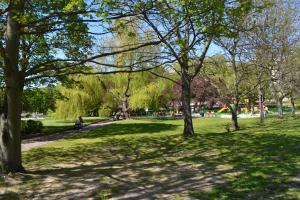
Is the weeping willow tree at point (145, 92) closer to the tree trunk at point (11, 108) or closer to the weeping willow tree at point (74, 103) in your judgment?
the weeping willow tree at point (74, 103)

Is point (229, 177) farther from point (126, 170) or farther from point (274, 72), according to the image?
point (274, 72)

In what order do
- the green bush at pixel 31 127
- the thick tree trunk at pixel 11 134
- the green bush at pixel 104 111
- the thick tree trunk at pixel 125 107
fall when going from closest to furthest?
the thick tree trunk at pixel 11 134
the green bush at pixel 31 127
the thick tree trunk at pixel 125 107
the green bush at pixel 104 111

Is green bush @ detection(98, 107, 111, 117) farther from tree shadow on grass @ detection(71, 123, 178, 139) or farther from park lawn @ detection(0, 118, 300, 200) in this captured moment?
park lawn @ detection(0, 118, 300, 200)

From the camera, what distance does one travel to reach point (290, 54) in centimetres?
3094

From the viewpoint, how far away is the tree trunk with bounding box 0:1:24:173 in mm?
10297

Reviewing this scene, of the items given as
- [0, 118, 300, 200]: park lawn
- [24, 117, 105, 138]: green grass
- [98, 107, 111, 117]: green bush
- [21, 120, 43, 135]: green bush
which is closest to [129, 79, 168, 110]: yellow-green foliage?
[98, 107, 111, 117]: green bush

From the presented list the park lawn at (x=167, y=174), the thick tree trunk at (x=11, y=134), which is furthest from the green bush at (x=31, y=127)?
the thick tree trunk at (x=11, y=134)

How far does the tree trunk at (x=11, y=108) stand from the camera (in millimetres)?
10297

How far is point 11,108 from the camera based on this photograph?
10.4 metres

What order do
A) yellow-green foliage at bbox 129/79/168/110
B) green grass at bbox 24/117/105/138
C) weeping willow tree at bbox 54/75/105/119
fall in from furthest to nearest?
yellow-green foliage at bbox 129/79/168/110 < weeping willow tree at bbox 54/75/105/119 < green grass at bbox 24/117/105/138

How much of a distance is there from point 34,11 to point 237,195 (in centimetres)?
740

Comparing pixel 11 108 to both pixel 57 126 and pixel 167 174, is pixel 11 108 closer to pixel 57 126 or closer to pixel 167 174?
pixel 167 174

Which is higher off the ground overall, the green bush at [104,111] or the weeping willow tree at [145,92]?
the weeping willow tree at [145,92]

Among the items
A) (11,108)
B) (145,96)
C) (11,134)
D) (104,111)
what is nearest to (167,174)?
(11,134)
